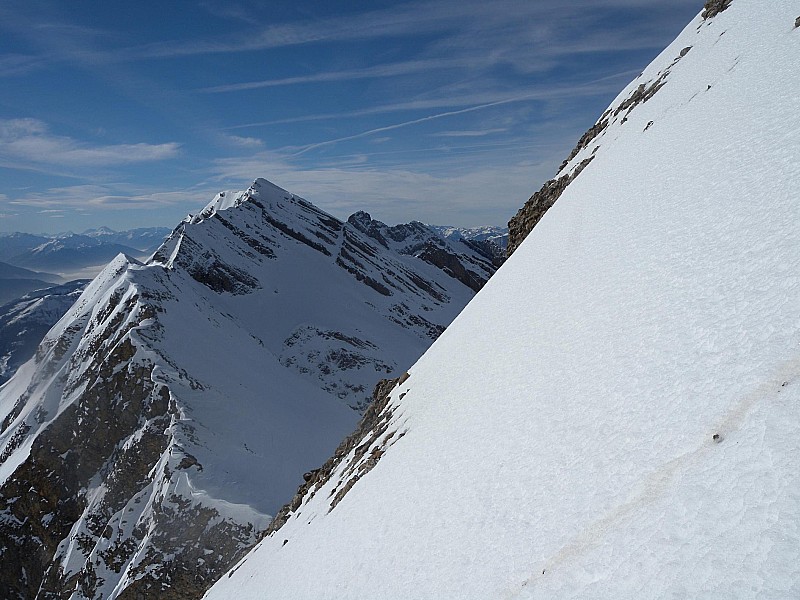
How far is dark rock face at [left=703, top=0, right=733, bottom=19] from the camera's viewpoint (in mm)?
19484

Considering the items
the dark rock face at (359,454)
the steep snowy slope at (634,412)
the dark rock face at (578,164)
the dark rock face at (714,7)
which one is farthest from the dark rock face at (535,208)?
A: the dark rock face at (359,454)

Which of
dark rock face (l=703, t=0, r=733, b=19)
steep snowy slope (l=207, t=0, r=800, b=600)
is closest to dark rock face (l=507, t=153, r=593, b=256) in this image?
dark rock face (l=703, t=0, r=733, b=19)

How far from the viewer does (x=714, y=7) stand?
20484 millimetres

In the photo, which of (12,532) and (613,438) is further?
(12,532)

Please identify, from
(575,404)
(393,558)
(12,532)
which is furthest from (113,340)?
(575,404)

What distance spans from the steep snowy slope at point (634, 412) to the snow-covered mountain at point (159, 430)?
17950 mm

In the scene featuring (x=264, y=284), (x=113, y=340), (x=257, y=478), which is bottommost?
(x=257, y=478)

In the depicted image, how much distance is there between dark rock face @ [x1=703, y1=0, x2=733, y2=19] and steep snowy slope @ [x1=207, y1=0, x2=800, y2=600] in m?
6.24

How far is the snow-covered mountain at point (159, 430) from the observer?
28328 millimetres

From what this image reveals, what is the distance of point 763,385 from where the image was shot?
4520mm

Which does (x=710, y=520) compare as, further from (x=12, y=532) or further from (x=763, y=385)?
(x=12, y=532)

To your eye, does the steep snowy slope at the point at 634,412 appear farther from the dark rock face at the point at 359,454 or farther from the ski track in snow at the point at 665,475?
the dark rock face at the point at 359,454

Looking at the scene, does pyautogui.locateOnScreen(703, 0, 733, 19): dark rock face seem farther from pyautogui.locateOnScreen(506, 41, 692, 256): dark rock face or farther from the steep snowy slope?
the steep snowy slope

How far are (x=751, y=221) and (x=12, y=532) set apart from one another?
51.6 meters
